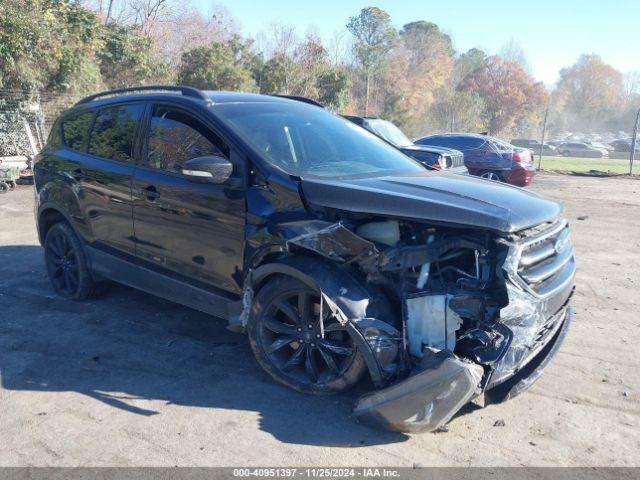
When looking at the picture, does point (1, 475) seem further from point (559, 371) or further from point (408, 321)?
point (559, 371)

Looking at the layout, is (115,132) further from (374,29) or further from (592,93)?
(592,93)

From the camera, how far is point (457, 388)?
3.08m

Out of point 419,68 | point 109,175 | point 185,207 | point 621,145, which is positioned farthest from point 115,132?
point 419,68

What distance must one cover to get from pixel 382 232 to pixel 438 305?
0.59 meters

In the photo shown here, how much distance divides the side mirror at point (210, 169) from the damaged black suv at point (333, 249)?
15 millimetres

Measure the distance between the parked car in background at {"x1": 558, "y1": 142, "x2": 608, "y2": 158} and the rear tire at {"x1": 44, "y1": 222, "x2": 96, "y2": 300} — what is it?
49.6m

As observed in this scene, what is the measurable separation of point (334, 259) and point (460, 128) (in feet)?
126

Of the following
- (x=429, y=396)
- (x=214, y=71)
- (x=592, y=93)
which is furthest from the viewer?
(x=592, y=93)

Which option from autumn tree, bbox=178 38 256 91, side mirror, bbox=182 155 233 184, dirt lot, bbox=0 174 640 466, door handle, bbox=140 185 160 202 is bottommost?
dirt lot, bbox=0 174 640 466

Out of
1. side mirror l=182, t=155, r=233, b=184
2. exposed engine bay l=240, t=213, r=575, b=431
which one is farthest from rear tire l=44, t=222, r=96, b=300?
exposed engine bay l=240, t=213, r=575, b=431

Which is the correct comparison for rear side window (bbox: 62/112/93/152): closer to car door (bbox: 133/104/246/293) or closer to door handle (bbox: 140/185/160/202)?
car door (bbox: 133/104/246/293)

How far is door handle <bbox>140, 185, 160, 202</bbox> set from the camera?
4.47 m

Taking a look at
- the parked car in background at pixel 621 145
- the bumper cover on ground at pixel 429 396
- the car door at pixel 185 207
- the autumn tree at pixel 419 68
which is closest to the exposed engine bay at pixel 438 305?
the bumper cover on ground at pixel 429 396

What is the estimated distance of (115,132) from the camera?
5.05 m
